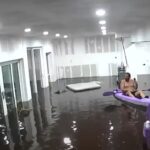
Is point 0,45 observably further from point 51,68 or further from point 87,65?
point 87,65

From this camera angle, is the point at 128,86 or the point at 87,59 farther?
the point at 87,59

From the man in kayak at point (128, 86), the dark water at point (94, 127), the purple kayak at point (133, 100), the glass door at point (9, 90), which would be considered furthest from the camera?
the glass door at point (9, 90)

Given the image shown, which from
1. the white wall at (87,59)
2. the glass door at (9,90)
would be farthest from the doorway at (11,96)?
the white wall at (87,59)

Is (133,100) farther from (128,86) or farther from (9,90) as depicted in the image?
(9,90)

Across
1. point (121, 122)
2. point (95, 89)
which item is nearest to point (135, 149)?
point (121, 122)

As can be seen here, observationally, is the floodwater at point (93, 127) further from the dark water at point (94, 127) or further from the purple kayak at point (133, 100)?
the purple kayak at point (133, 100)

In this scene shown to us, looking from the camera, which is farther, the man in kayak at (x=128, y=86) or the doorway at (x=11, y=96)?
the man in kayak at (x=128, y=86)

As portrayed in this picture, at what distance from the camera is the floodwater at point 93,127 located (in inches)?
215

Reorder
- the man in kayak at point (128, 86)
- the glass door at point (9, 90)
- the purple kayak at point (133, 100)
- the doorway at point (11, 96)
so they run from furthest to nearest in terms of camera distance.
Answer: the glass door at point (9, 90) < the man in kayak at point (128, 86) < the purple kayak at point (133, 100) < the doorway at point (11, 96)

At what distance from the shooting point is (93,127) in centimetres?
664

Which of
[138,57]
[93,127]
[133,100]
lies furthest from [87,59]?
[93,127]

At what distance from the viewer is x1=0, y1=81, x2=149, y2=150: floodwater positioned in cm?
547

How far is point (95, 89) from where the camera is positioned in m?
12.5

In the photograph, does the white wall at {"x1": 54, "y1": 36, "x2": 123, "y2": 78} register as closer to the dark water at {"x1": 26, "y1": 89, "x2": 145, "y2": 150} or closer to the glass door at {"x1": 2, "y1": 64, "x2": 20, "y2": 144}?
the dark water at {"x1": 26, "y1": 89, "x2": 145, "y2": 150}
